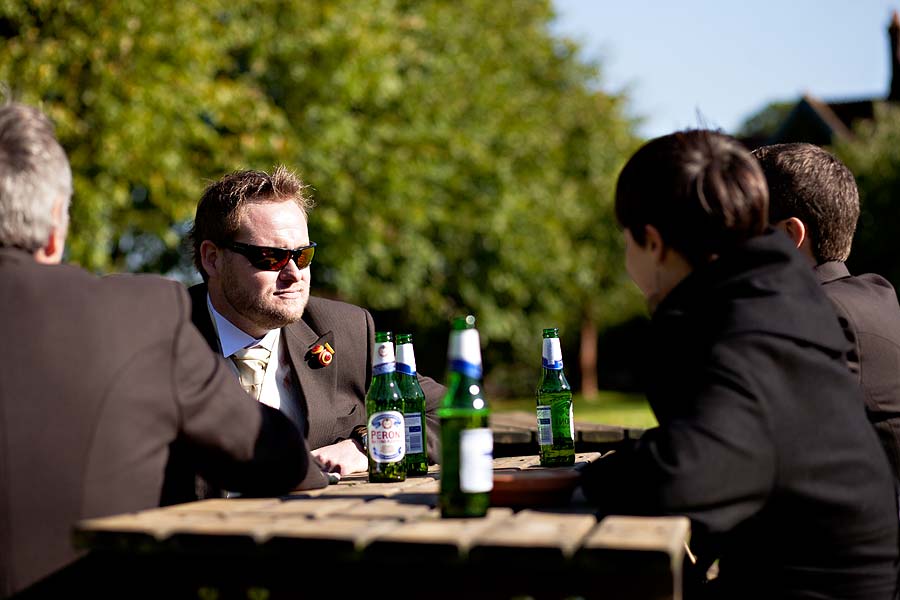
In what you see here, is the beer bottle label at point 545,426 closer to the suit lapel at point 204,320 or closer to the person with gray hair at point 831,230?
the person with gray hair at point 831,230

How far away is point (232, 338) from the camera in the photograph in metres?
4.62

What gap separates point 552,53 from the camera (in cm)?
3484

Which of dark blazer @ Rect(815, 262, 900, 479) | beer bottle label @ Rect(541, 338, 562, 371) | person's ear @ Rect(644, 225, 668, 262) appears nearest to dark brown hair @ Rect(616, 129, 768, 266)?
person's ear @ Rect(644, 225, 668, 262)

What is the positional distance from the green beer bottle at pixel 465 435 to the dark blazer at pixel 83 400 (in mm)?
619

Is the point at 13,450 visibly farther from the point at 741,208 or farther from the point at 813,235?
the point at 813,235

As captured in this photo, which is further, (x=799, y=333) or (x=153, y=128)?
(x=153, y=128)

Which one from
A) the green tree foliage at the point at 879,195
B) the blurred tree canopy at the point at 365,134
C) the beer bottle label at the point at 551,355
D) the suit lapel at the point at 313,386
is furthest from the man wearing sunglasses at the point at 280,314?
the green tree foliage at the point at 879,195

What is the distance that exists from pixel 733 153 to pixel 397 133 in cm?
1821

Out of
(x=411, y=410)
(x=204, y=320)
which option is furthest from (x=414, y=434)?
(x=204, y=320)

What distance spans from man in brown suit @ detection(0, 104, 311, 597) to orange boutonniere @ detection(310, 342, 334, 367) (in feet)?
5.73

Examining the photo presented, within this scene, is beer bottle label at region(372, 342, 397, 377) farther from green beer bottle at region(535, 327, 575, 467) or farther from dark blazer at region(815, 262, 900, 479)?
dark blazer at region(815, 262, 900, 479)

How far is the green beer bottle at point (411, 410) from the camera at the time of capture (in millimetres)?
3766

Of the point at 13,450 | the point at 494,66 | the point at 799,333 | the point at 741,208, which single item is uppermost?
the point at 494,66

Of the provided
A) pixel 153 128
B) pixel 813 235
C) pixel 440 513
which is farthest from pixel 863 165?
pixel 440 513
